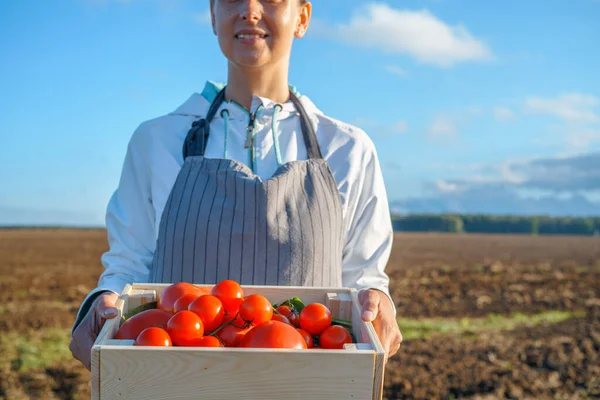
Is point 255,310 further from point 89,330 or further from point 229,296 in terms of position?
point 89,330

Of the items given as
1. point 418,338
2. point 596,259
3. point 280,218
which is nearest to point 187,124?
point 280,218

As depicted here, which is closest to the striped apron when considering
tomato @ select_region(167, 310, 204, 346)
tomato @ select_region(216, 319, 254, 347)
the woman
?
the woman

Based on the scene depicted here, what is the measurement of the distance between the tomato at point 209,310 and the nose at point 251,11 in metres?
1.06

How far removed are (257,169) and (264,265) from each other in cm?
40

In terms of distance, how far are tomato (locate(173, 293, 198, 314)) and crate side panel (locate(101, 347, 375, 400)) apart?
1.21 ft

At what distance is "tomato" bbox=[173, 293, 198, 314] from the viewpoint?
5.79 feet

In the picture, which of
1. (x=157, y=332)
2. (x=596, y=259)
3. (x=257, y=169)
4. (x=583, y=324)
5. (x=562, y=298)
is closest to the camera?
(x=157, y=332)

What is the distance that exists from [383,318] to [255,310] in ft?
1.61

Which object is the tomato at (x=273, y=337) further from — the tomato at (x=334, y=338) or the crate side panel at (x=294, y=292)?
the crate side panel at (x=294, y=292)

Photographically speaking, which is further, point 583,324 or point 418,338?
point 583,324

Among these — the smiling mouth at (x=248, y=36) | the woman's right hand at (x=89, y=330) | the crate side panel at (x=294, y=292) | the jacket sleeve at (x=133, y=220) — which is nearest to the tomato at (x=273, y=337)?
the crate side panel at (x=294, y=292)

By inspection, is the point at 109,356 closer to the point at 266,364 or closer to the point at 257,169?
the point at 266,364

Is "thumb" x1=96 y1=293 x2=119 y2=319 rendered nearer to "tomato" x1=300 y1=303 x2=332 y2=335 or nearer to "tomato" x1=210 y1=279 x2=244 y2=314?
"tomato" x1=210 y1=279 x2=244 y2=314

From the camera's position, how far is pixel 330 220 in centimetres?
232
